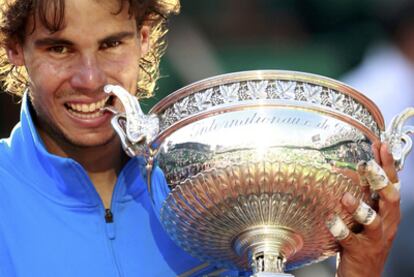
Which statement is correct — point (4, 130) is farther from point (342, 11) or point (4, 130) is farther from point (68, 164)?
point (68, 164)

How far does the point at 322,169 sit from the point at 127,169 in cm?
55

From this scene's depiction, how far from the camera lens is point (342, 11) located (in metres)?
4.74

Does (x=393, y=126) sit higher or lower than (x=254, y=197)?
higher

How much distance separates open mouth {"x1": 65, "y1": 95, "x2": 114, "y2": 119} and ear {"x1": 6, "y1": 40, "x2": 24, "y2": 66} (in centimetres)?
27

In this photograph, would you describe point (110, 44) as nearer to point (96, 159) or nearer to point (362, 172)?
point (96, 159)

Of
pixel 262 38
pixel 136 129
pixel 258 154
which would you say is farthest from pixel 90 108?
pixel 262 38

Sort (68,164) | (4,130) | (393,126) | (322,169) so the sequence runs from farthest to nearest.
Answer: (4,130) < (68,164) < (393,126) < (322,169)

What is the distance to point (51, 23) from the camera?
2342 millimetres

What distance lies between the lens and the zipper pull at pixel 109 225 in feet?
7.77

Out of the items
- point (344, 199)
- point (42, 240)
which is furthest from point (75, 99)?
point (344, 199)

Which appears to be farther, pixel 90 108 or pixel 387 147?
pixel 90 108

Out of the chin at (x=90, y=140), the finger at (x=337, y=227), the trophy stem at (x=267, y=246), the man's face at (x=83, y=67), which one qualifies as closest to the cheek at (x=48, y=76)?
the man's face at (x=83, y=67)

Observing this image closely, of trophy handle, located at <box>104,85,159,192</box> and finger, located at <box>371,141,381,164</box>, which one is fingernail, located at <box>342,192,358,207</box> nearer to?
finger, located at <box>371,141,381,164</box>

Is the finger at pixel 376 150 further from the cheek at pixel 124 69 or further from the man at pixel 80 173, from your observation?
the cheek at pixel 124 69
